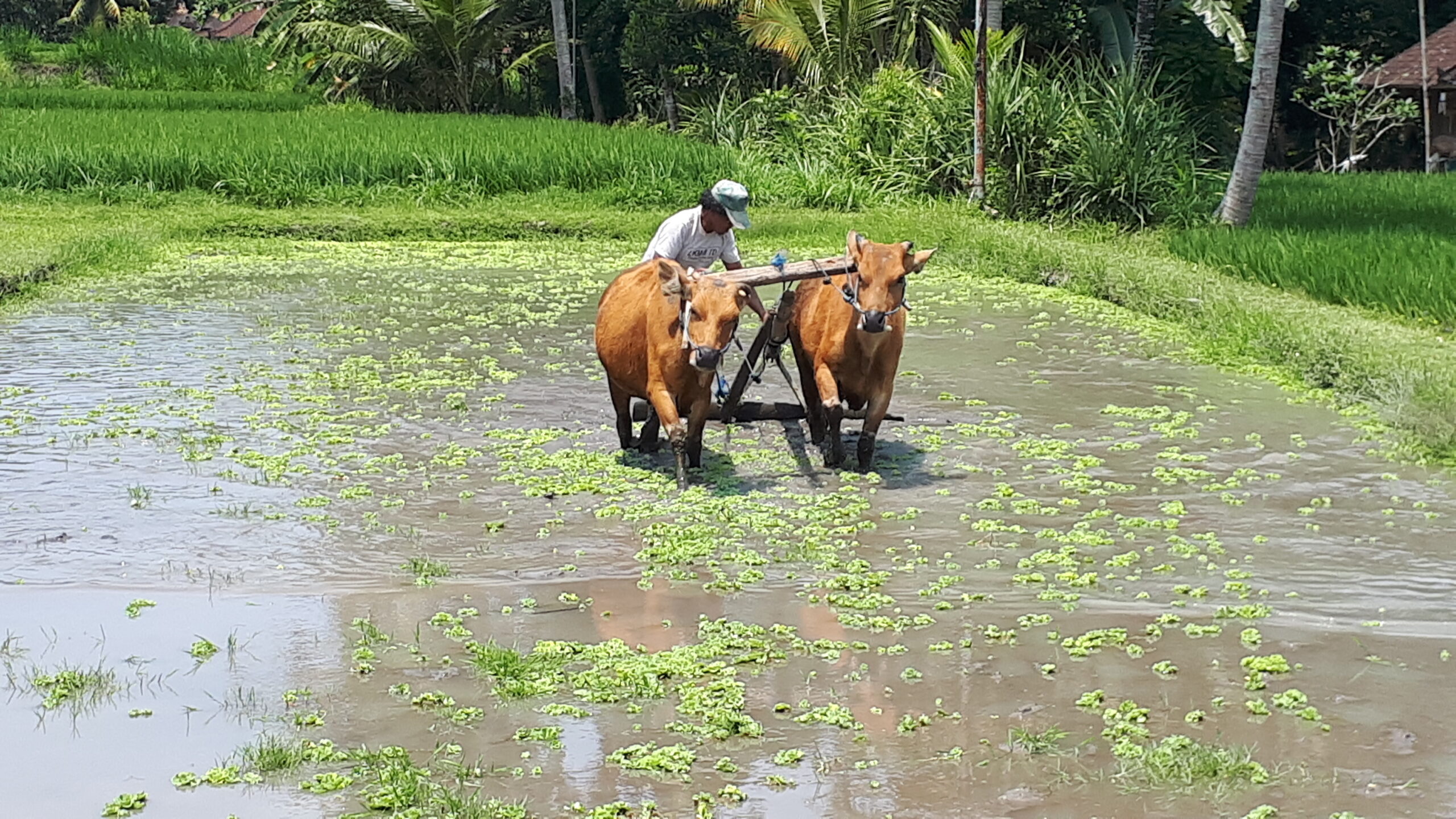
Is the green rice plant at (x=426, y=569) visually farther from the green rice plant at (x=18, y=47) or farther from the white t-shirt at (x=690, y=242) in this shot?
the green rice plant at (x=18, y=47)

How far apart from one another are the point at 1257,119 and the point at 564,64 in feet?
46.3

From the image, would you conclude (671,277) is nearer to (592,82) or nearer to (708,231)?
(708,231)

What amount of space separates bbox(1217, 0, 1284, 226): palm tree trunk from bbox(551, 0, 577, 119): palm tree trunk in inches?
500

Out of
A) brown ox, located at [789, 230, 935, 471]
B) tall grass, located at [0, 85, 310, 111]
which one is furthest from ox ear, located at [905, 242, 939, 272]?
tall grass, located at [0, 85, 310, 111]

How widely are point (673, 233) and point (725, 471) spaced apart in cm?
120

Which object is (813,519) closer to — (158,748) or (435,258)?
(158,748)

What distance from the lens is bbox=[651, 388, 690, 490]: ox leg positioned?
23.2ft

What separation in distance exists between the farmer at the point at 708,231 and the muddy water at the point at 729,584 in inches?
34.4

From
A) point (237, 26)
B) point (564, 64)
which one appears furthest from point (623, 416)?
point (237, 26)

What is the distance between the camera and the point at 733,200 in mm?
7746

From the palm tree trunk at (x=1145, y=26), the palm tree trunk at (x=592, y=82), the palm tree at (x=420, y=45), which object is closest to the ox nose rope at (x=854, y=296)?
the palm tree trunk at (x=1145, y=26)

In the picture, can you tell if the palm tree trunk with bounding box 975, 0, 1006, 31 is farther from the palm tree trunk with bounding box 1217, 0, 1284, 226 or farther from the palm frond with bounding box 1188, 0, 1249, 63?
the palm tree trunk with bounding box 1217, 0, 1284, 226

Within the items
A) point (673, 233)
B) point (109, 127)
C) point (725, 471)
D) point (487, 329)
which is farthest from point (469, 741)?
point (109, 127)

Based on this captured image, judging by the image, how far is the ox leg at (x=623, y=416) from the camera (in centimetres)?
782
